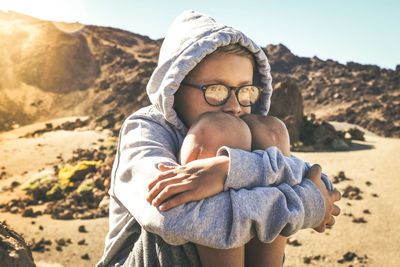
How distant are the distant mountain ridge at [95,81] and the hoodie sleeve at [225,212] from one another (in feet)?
49.4

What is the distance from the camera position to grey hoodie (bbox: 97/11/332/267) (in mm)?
1060

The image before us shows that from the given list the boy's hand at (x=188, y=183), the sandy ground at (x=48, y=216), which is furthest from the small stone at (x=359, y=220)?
the boy's hand at (x=188, y=183)

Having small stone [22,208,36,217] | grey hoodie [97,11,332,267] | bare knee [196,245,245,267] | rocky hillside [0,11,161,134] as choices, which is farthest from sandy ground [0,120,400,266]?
rocky hillside [0,11,161,134]

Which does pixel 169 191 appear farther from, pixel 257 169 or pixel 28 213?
pixel 28 213

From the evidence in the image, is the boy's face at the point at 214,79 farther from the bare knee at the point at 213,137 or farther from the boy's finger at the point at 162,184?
the boy's finger at the point at 162,184

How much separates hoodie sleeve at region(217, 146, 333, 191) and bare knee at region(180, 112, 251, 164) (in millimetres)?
80

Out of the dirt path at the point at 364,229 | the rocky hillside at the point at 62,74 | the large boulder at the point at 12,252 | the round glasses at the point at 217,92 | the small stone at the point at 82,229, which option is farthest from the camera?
the rocky hillside at the point at 62,74

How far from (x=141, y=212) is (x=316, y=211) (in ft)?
2.31

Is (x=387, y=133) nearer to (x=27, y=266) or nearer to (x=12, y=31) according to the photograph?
(x=27, y=266)

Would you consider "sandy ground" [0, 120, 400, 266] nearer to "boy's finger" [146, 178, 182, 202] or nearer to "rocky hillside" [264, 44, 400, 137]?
"boy's finger" [146, 178, 182, 202]

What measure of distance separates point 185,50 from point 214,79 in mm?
211

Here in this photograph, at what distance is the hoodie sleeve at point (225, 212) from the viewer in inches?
41.3

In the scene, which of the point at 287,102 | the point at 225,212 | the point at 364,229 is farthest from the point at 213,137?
the point at 287,102

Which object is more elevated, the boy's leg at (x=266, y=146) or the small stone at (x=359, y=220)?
the boy's leg at (x=266, y=146)
